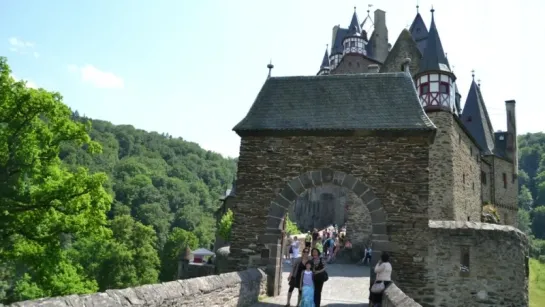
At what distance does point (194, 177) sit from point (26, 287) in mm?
80760

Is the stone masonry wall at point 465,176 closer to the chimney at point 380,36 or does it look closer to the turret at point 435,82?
the turret at point 435,82

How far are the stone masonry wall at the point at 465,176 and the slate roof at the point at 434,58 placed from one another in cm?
324

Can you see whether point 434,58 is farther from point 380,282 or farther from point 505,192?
point 380,282

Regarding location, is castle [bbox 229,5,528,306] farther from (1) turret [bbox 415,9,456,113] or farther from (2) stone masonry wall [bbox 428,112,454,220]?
(1) turret [bbox 415,9,456,113]

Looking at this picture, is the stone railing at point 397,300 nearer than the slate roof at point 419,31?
Yes

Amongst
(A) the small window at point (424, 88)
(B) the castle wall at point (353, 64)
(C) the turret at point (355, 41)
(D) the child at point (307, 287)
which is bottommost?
(D) the child at point (307, 287)

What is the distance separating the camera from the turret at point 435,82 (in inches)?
980

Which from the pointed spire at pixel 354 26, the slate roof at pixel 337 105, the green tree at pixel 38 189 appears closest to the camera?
the slate roof at pixel 337 105

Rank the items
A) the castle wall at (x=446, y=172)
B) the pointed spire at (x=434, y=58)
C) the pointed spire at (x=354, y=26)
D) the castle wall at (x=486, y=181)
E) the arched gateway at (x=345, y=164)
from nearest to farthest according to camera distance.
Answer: the arched gateway at (x=345, y=164) → the castle wall at (x=446, y=172) → the pointed spire at (x=434, y=58) → the castle wall at (x=486, y=181) → the pointed spire at (x=354, y=26)

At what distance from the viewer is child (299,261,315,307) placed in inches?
360

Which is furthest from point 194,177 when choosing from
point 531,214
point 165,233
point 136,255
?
point 531,214

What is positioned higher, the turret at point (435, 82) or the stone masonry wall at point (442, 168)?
the turret at point (435, 82)

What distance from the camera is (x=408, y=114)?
12734 millimetres

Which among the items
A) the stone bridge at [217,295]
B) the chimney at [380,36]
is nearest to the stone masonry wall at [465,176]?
the stone bridge at [217,295]
